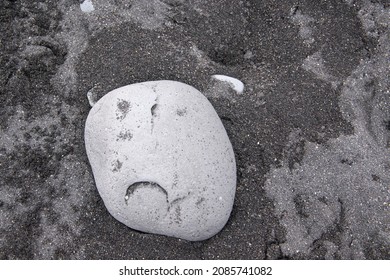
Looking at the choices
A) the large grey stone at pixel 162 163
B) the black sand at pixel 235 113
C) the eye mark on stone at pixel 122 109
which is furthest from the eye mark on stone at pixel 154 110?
the black sand at pixel 235 113

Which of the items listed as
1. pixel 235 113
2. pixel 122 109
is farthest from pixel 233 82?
pixel 122 109

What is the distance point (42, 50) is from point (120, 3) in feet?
1.78

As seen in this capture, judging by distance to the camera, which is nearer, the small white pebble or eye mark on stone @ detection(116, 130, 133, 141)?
eye mark on stone @ detection(116, 130, 133, 141)

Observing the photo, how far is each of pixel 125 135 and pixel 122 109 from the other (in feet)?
0.46

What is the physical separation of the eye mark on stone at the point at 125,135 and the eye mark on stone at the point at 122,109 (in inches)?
3.0

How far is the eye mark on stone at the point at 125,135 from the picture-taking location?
2.34m

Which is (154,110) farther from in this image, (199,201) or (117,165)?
(199,201)

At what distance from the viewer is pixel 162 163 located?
7.52ft

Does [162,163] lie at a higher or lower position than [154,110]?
lower

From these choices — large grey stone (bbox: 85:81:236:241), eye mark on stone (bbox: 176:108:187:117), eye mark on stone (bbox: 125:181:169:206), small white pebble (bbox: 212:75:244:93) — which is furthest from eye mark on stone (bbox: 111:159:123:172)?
small white pebble (bbox: 212:75:244:93)

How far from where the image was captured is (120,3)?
9.54ft

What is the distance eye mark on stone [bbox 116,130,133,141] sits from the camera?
2336 millimetres

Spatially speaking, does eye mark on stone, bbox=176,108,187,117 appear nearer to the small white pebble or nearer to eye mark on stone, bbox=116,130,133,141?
eye mark on stone, bbox=116,130,133,141

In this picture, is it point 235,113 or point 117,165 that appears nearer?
point 117,165
